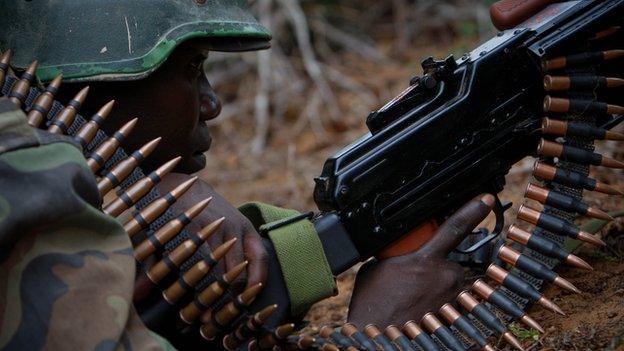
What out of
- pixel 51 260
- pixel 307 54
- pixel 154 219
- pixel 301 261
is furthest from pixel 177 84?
pixel 307 54

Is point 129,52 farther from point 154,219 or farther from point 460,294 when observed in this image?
point 460,294

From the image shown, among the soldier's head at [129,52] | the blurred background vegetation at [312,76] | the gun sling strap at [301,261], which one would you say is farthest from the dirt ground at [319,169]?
the soldier's head at [129,52]

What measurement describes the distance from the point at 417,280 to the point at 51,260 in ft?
4.68

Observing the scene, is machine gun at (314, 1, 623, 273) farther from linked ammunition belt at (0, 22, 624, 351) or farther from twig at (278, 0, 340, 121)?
twig at (278, 0, 340, 121)

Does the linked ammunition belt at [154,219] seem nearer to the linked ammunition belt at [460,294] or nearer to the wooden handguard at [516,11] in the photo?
the linked ammunition belt at [460,294]

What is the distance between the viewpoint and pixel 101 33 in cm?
300

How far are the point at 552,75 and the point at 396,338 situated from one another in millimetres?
1136

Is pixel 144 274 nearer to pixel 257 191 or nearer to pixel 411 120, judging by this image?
pixel 411 120

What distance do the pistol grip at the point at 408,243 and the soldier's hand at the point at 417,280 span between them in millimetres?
30

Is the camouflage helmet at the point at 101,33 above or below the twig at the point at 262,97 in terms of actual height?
above

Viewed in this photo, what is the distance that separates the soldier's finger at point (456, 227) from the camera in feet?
10.2

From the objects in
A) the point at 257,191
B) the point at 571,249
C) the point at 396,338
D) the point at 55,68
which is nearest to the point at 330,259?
the point at 396,338

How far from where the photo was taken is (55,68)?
2988 mm

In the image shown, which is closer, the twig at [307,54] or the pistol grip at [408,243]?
the pistol grip at [408,243]
